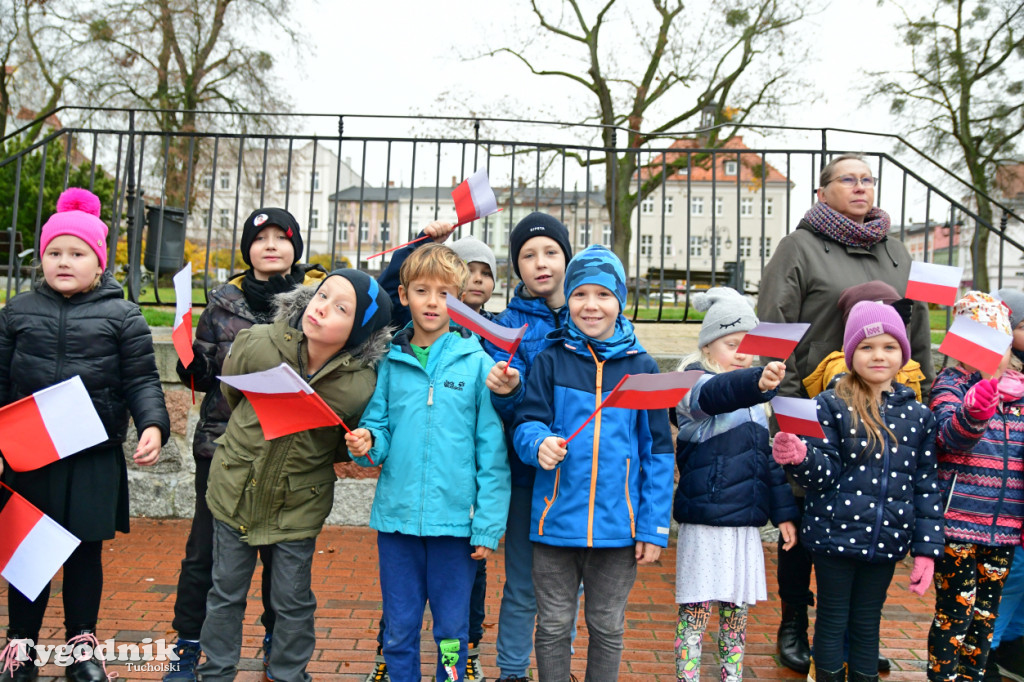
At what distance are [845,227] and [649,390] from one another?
62.0 inches

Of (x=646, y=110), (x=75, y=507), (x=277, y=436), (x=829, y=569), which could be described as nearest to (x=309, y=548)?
(x=277, y=436)

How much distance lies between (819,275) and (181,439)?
3.78 m

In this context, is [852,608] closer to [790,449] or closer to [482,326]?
[790,449]

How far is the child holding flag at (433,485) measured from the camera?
2469 mm

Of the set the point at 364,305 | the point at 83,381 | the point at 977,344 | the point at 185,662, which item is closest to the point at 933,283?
the point at 977,344

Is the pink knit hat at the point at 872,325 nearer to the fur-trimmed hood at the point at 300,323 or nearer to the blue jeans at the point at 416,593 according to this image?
the blue jeans at the point at 416,593

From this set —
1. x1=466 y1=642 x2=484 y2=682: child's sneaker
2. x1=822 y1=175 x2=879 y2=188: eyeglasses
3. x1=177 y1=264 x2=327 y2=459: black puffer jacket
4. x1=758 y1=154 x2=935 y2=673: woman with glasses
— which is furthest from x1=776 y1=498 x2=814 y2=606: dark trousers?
x1=177 y1=264 x2=327 y2=459: black puffer jacket

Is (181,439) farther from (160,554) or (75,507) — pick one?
(75,507)

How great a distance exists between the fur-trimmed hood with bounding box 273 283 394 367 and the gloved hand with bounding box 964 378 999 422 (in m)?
2.00

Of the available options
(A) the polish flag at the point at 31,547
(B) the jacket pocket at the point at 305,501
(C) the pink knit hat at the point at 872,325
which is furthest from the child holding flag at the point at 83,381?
(C) the pink knit hat at the point at 872,325

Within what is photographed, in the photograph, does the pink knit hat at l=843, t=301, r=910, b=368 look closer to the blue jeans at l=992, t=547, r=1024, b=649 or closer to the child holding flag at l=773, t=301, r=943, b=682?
the child holding flag at l=773, t=301, r=943, b=682

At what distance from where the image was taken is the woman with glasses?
10.5ft

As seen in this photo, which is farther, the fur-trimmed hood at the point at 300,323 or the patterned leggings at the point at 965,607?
the patterned leggings at the point at 965,607

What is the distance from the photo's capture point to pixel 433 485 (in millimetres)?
2477
